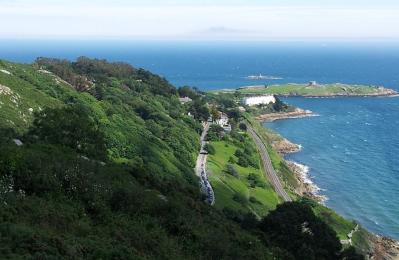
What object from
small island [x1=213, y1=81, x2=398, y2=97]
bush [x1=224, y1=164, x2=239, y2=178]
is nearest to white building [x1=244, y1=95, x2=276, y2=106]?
small island [x1=213, y1=81, x2=398, y2=97]

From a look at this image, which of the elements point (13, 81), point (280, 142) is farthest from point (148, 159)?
point (280, 142)

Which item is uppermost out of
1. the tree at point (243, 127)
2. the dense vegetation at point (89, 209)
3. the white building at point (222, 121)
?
the dense vegetation at point (89, 209)

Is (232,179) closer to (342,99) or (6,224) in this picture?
(6,224)

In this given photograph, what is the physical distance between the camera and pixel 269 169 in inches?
2682

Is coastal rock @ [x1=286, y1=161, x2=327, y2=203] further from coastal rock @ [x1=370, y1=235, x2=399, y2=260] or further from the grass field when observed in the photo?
the grass field

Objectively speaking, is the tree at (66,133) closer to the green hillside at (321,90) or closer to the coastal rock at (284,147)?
the coastal rock at (284,147)

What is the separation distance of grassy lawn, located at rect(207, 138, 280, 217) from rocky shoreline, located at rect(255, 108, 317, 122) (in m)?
60.0

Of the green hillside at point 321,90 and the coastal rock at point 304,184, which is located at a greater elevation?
the coastal rock at point 304,184

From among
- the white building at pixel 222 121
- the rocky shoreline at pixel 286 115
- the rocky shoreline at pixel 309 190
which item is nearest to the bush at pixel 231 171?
the rocky shoreline at pixel 309 190

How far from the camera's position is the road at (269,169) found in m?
59.3

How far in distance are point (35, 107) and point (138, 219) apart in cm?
2717

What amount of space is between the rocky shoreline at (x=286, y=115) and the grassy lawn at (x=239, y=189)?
60011mm

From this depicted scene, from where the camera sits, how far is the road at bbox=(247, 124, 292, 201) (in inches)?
2336

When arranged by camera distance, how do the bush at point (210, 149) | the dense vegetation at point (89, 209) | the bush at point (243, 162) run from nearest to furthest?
the dense vegetation at point (89, 209) < the bush at point (243, 162) < the bush at point (210, 149)
